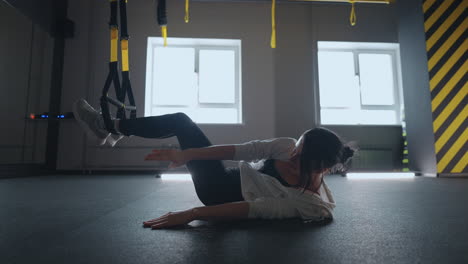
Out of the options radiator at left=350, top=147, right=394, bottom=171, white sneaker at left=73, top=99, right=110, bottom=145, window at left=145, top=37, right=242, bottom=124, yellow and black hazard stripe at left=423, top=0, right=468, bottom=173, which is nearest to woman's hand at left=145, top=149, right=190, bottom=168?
white sneaker at left=73, top=99, right=110, bottom=145

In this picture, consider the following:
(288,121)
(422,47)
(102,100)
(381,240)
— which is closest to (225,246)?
(381,240)

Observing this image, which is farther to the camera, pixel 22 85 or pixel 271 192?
pixel 22 85

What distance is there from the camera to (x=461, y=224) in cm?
135

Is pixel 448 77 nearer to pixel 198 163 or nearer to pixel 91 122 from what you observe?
pixel 198 163

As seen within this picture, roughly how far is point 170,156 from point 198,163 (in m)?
0.22

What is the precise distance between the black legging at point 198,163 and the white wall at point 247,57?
11.9 ft

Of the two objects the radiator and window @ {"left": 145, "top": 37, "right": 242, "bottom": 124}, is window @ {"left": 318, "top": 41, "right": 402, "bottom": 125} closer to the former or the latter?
the radiator

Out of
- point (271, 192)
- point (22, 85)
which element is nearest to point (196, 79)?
point (22, 85)

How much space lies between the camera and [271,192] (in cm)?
131

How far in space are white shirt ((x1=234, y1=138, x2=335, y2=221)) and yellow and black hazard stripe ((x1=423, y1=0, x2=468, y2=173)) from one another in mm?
3737

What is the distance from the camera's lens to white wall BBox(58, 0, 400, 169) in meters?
4.92

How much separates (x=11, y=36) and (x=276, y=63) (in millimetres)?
3958

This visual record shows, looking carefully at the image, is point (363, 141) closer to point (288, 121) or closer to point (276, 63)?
point (288, 121)

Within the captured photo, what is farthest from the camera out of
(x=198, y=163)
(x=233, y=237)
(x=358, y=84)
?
(x=358, y=84)
